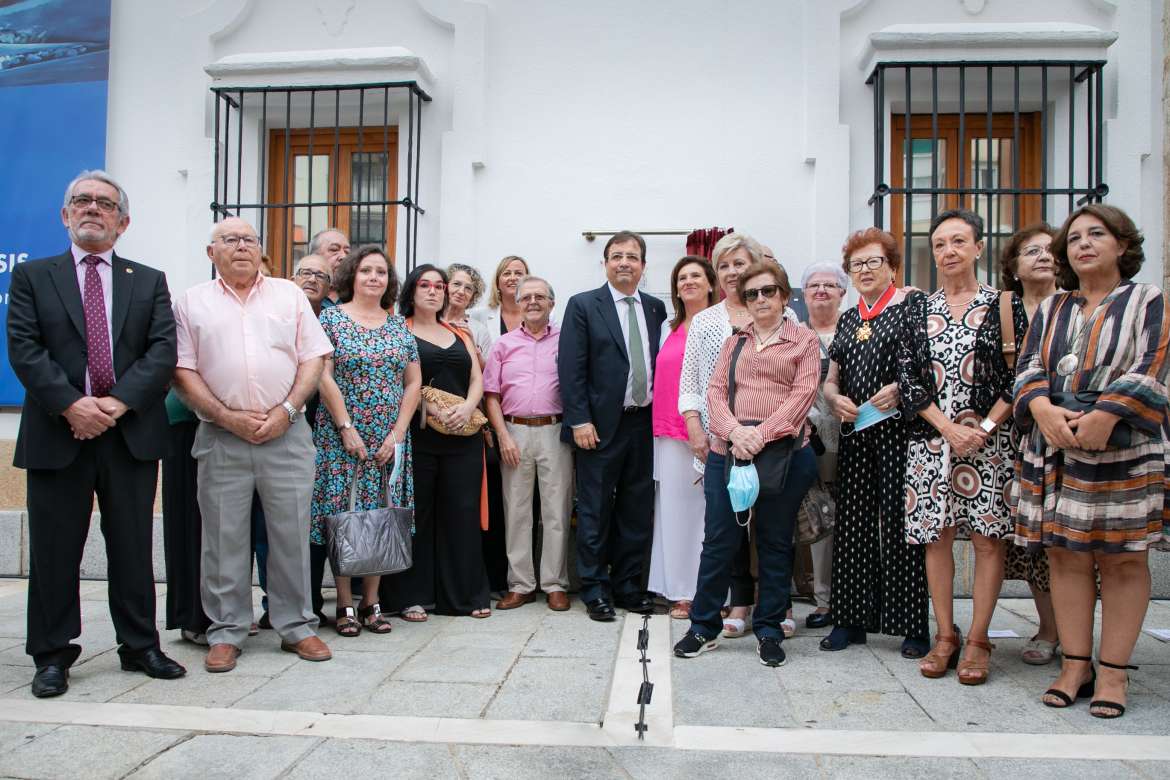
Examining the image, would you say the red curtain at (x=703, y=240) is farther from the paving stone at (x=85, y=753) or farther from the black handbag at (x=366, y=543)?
the paving stone at (x=85, y=753)

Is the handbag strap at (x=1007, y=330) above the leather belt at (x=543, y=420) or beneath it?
above

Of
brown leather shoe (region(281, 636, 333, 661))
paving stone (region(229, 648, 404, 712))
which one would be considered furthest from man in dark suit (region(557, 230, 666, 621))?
brown leather shoe (region(281, 636, 333, 661))

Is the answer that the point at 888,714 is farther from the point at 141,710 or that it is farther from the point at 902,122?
the point at 902,122

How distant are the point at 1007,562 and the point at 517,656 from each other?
87.1 inches

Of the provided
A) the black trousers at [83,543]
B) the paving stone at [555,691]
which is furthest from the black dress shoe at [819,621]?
the black trousers at [83,543]

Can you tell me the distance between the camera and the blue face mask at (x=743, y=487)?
12.5 feet

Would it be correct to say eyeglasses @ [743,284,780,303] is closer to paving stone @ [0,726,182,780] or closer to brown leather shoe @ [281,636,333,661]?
brown leather shoe @ [281,636,333,661]

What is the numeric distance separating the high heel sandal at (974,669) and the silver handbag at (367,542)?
246 cm

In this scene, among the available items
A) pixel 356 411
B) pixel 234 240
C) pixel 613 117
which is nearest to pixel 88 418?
pixel 234 240

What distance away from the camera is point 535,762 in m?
2.77

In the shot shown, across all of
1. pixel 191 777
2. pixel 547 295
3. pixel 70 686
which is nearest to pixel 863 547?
pixel 547 295

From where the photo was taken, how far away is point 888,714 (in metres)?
3.24

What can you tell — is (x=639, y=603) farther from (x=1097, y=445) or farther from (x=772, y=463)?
(x=1097, y=445)

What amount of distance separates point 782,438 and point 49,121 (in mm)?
6027
